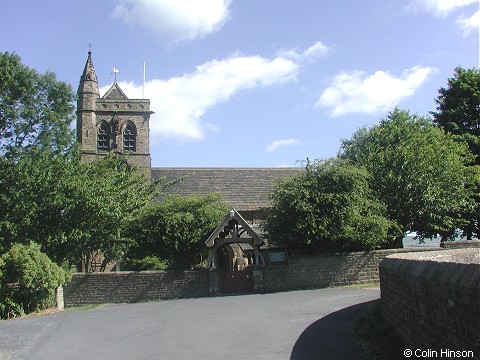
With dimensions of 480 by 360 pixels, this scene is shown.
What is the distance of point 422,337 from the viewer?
7402mm

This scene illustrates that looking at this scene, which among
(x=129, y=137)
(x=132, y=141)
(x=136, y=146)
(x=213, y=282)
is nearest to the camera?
(x=213, y=282)

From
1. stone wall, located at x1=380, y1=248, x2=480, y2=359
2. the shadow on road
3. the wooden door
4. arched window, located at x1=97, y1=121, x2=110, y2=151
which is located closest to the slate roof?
arched window, located at x1=97, y1=121, x2=110, y2=151

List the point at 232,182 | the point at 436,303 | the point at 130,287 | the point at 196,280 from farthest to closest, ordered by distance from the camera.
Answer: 1. the point at 232,182
2. the point at 196,280
3. the point at 130,287
4. the point at 436,303

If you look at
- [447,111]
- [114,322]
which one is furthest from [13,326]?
[447,111]

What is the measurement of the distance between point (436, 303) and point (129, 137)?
39.6m

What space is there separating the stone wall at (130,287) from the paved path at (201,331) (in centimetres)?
336

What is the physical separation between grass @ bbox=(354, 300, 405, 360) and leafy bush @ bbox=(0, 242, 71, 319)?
45.0 ft

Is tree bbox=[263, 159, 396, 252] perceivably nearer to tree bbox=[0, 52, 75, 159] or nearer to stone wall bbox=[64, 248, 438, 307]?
stone wall bbox=[64, 248, 438, 307]

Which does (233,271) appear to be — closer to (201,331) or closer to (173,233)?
(173,233)

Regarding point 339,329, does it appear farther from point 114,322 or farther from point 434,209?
point 434,209

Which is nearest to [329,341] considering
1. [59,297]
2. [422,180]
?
[59,297]

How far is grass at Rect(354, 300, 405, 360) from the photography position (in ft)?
28.7

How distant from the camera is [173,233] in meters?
25.0

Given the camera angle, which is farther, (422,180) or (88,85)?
(88,85)
